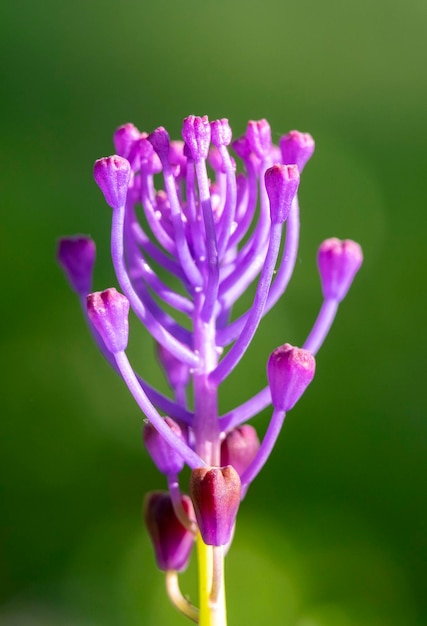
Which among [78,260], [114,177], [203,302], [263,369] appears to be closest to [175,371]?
[203,302]

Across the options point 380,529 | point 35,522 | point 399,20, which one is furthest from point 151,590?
point 399,20

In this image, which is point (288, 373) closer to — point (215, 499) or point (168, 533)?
point (215, 499)

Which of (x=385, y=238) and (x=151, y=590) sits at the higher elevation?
(x=385, y=238)

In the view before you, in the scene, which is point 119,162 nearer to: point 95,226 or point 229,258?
point 229,258

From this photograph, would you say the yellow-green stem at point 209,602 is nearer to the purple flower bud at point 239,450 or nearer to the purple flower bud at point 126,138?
the purple flower bud at point 239,450

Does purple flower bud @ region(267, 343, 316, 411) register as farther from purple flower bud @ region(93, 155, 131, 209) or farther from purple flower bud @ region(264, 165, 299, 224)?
purple flower bud @ region(93, 155, 131, 209)

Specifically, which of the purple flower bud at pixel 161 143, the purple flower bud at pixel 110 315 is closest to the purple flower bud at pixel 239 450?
the purple flower bud at pixel 110 315
